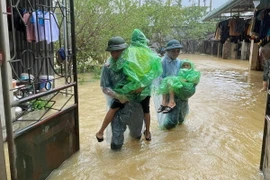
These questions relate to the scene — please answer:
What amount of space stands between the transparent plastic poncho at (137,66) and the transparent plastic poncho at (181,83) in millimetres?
601

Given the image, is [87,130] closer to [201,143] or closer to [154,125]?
[154,125]

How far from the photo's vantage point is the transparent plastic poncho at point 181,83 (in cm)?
391

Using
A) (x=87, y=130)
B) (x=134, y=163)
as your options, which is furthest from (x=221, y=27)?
(x=134, y=163)

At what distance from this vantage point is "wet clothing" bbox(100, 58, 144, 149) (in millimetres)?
3295

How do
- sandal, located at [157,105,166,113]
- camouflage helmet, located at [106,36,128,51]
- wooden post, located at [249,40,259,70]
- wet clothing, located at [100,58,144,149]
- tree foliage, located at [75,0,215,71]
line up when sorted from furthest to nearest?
wooden post, located at [249,40,259,70], tree foliage, located at [75,0,215,71], sandal, located at [157,105,166,113], wet clothing, located at [100,58,144,149], camouflage helmet, located at [106,36,128,51]

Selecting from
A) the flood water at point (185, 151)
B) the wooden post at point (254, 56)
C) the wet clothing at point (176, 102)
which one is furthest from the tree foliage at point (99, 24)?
the wet clothing at point (176, 102)

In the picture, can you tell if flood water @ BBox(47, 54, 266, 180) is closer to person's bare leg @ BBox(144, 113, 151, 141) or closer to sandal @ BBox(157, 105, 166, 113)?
person's bare leg @ BBox(144, 113, 151, 141)

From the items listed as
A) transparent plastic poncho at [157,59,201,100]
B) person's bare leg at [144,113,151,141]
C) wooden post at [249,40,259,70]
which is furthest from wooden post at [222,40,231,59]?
person's bare leg at [144,113,151,141]

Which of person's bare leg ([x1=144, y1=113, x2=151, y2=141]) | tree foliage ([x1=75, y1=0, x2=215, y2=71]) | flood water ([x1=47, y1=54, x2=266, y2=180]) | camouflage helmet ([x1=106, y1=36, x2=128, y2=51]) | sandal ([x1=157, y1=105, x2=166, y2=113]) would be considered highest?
tree foliage ([x1=75, y1=0, x2=215, y2=71])

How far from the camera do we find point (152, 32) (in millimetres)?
19484

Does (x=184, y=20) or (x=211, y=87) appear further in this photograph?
(x=184, y=20)

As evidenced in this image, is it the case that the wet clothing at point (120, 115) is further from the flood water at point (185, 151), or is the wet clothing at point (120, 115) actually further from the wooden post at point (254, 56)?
the wooden post at point (254, 56)

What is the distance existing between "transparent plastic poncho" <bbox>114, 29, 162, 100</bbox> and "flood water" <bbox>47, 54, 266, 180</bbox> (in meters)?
0.81

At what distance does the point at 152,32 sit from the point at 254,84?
39.4 ft
